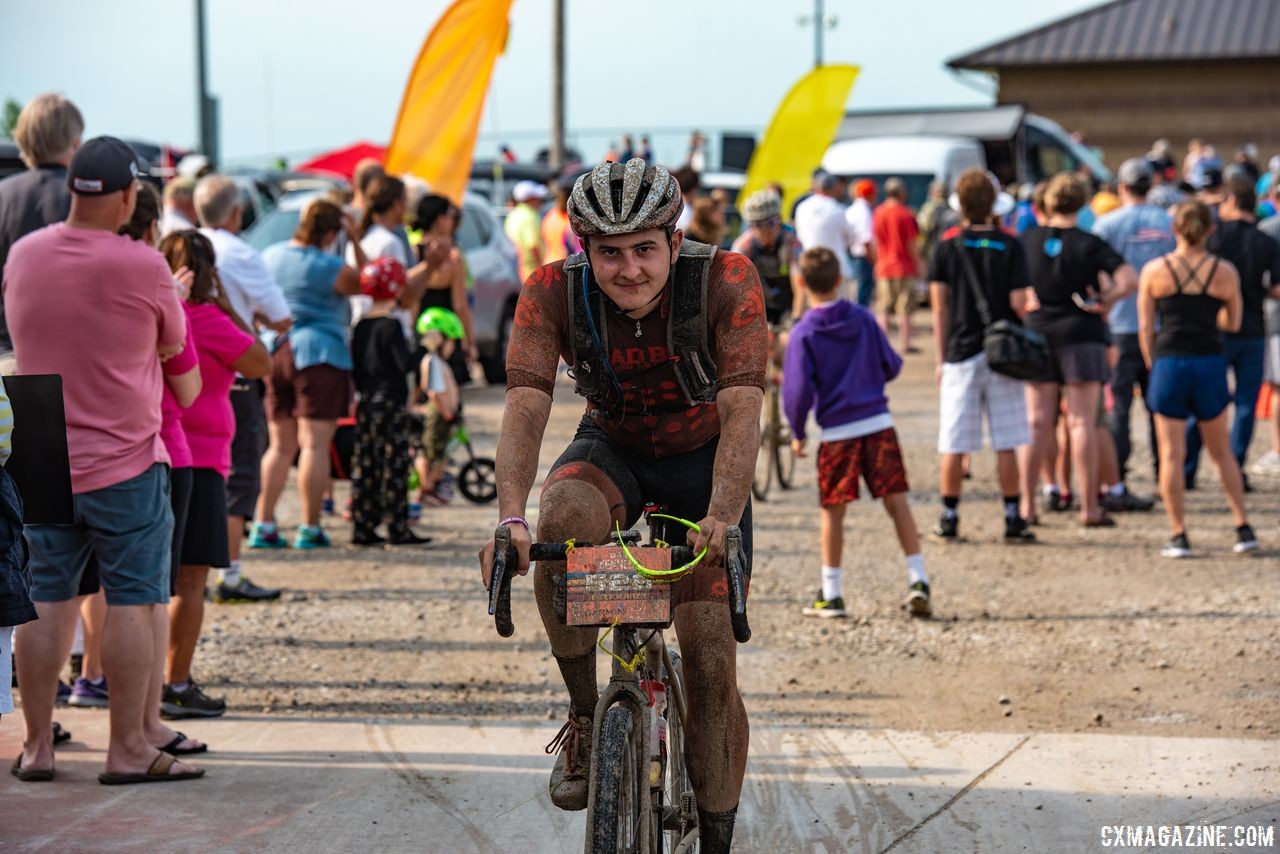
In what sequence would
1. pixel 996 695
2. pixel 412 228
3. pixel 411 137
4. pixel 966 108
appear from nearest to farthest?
pixel 996 695
pixel 412 228
pixel 411 137
pixel 966 108

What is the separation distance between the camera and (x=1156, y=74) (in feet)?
166

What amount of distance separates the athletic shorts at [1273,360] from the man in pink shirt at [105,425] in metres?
8.77

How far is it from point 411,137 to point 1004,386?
6.04 m

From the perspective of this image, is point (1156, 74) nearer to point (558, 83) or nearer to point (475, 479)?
point (558, 83)

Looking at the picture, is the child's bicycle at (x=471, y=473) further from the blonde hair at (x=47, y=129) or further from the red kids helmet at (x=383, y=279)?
the blonde hair at (x=47, y=129)

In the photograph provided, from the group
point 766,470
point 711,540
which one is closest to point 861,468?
point 766,470

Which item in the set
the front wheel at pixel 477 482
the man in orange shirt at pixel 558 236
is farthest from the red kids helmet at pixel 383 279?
the man in orange shirt at pixel 558 236

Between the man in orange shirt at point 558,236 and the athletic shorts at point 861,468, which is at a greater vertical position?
the man in orange shirt at point 558,236

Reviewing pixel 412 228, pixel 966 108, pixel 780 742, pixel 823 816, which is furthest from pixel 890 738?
pixel 966 108

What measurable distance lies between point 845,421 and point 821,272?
0.79 m

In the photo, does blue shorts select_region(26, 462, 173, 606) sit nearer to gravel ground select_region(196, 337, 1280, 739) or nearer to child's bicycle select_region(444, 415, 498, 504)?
gravel ground select_region(196, 337, 1280, 739)

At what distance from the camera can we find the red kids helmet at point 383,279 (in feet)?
31.1

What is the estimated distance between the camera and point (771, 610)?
333 inches

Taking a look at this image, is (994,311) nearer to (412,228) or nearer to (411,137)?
(412,228)
